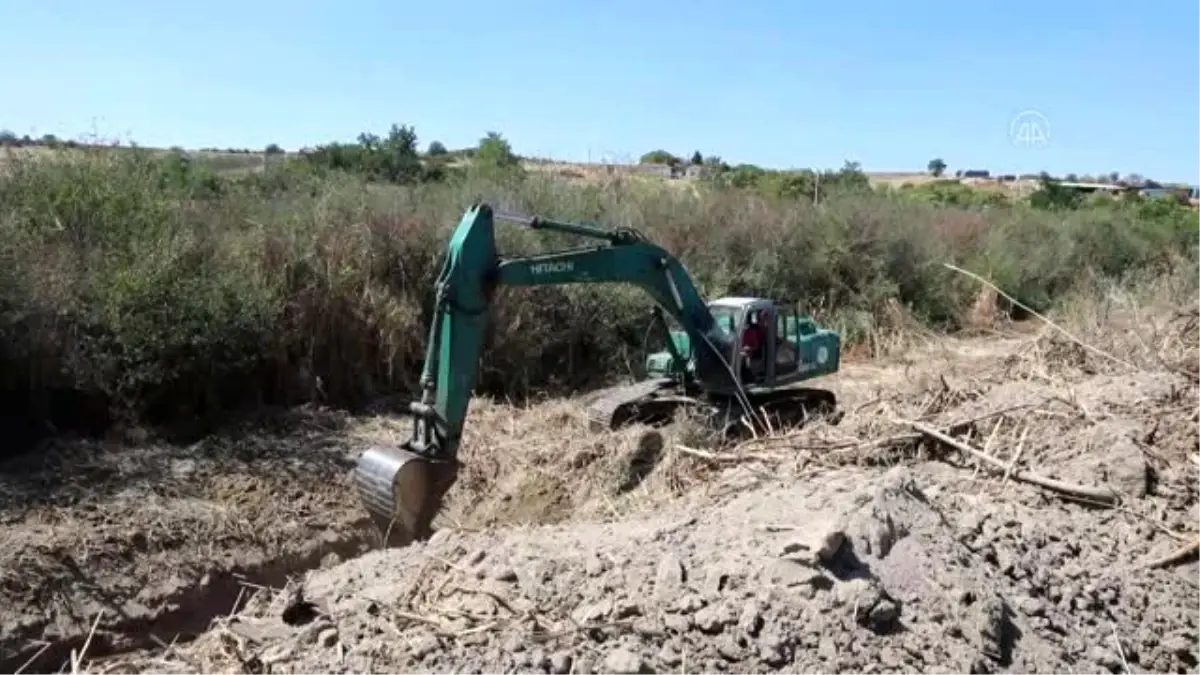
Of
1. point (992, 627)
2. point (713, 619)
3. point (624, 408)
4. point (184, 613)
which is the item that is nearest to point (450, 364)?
point (184, 613)

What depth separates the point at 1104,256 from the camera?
2412 centimetres

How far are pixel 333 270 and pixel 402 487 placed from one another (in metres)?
5.92

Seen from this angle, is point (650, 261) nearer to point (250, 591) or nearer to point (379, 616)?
point (250, 591)

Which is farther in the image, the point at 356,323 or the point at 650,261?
the point at 356,323

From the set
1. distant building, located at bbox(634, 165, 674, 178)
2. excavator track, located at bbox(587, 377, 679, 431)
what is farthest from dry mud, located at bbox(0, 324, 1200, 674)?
distant building, located at bbox(634, 165, 674, 178)

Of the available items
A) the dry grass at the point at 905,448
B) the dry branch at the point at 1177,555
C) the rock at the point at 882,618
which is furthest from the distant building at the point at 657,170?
the rock at the point at 882,618

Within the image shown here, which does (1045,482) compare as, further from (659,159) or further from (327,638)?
(659,159)

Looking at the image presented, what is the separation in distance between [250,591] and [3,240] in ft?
11.9

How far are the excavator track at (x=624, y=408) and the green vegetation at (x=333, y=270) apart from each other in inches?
122

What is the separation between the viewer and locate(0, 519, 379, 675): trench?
690 cm

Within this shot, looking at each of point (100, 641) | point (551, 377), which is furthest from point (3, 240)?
point (551, 377)

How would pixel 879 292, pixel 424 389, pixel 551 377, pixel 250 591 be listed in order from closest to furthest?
1. pixel 424 389
2. pixel 250 591
3. pixel 551 377
4. pixel 879 292

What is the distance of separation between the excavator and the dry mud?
3.07 ft

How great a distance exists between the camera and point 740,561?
14.7 ft
